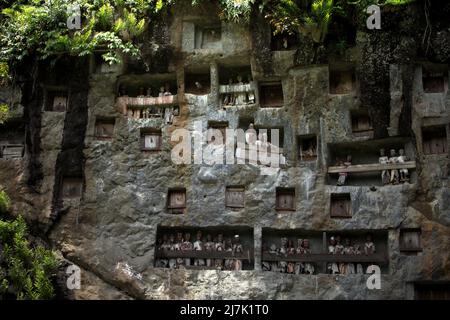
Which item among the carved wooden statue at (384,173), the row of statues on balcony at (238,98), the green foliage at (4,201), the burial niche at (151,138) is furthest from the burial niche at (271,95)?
the green foliage at (4,201)

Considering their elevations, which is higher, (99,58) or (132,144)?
(99,58)

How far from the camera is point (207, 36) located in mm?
21188

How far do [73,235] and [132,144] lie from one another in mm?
3625

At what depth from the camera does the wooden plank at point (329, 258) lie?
58.2ft

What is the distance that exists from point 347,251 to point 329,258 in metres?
0.62

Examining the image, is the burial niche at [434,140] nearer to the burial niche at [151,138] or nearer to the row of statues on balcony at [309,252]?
the row of statues on balcony at [309,252]

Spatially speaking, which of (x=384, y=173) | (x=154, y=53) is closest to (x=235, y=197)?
(x=384, y=173)

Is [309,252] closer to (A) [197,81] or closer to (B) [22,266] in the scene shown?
(A) [197,81]

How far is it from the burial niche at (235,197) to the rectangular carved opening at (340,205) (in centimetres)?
293

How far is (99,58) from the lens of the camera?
2102 centimetres

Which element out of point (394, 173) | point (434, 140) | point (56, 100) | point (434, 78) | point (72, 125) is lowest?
point (394, 173)

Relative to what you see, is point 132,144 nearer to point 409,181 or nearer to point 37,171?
point 37,171
